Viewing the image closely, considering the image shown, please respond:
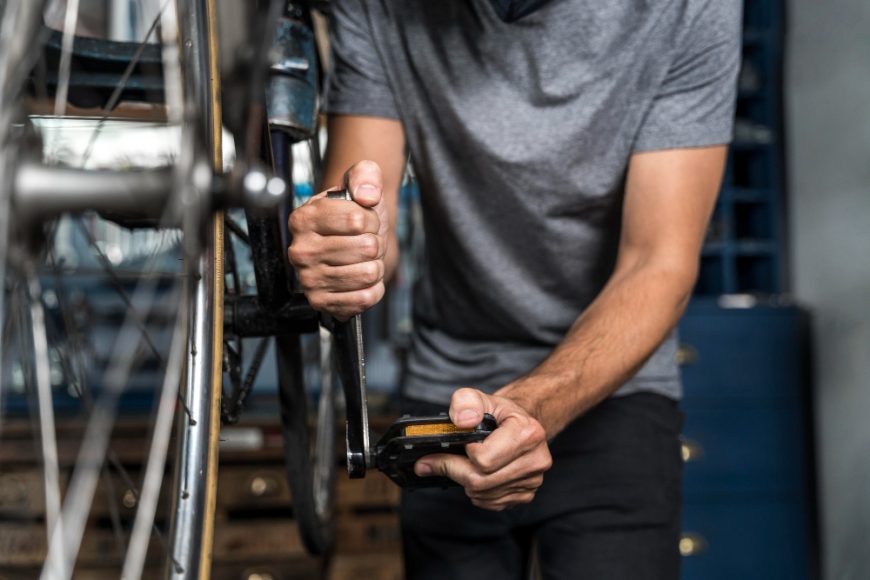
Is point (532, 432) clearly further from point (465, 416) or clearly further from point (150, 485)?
point (150, 485)

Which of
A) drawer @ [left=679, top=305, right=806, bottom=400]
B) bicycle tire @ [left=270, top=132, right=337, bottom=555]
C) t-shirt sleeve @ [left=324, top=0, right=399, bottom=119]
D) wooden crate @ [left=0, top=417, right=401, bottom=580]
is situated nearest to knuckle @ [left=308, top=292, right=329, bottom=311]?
bicycle tire @ [left=270, top=132, right=337, bottom=555]

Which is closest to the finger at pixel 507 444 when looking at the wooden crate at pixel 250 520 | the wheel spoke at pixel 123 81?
the wheel spoke at pixel 123 81

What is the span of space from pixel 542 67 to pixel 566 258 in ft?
0.65

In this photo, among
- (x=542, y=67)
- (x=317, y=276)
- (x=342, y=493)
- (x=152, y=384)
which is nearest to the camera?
(x=317, y=276)

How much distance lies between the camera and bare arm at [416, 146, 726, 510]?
63 centimetres

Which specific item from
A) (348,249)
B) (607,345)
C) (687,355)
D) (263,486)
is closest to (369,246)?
(348,249)

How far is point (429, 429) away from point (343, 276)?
13 cm

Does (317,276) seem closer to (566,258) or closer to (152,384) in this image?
(566,258)

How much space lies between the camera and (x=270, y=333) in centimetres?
76

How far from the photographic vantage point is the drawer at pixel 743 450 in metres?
1.94

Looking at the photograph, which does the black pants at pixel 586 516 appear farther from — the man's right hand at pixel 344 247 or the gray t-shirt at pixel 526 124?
the man's right hand at pixel 344 247

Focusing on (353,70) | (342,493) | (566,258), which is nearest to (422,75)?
(353,70)

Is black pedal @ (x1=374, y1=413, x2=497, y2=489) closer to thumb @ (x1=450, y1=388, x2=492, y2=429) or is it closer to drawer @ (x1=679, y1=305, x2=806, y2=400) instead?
thumb @ (x1=450, y1=388, x2=492, y2=429)

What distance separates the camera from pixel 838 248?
1978mm
